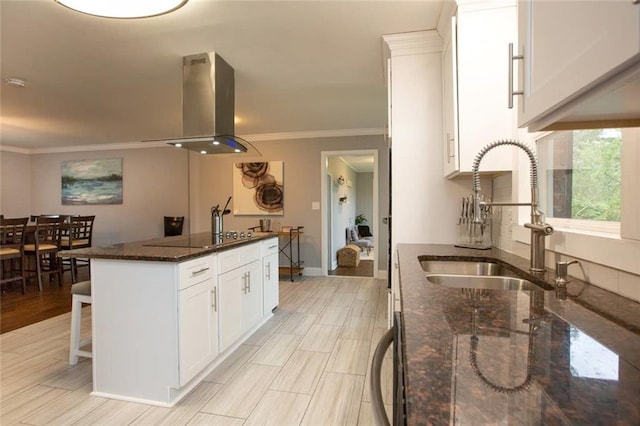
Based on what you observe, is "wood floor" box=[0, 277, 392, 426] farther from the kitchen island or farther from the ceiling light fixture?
the ceiling light fixture

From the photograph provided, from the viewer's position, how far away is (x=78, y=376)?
7.05 feet

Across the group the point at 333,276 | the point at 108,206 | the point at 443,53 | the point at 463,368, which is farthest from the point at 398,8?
the point at 108,206

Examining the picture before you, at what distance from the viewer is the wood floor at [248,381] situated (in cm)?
173

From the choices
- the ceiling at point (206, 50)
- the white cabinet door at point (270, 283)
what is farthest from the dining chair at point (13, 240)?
the white cabinet door at point (270, 283)

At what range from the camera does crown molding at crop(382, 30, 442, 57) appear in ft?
7.59

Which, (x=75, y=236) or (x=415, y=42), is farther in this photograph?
(x=75, y=236)

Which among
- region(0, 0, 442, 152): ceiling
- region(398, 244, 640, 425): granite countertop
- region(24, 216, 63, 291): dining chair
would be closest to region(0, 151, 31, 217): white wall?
region(0, 0, 442, 152): ceiling

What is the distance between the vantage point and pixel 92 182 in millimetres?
6387

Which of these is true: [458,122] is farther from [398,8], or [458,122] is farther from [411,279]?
[411,279]

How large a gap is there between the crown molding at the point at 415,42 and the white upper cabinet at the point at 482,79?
0.48 metres

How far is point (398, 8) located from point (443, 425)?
7.55 feet

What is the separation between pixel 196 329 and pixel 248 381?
1.58ft

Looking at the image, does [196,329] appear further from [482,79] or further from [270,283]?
[482,79]

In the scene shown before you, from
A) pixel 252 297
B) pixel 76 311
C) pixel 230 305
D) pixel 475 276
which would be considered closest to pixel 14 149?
pixel 76 311
